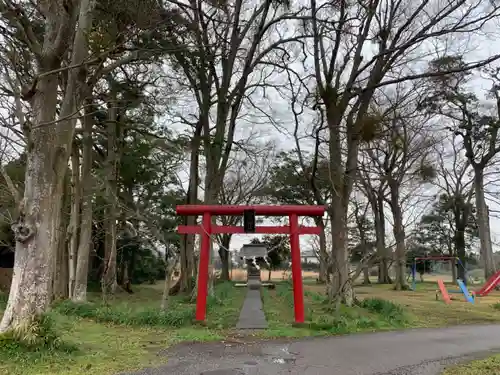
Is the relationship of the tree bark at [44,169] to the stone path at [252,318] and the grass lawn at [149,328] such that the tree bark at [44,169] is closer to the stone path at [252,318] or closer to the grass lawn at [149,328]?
the grass lawn at [149,328]

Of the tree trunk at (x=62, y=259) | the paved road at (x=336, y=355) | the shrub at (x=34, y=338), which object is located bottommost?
the paved road at (x=336, y=355)

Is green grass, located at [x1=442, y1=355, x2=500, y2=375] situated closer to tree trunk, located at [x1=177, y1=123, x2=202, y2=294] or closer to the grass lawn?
the grass lawn

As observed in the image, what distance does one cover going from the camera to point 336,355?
6.08m

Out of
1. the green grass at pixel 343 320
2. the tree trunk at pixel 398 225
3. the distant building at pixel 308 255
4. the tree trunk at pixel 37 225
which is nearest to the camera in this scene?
the tree trunk at pixel 37 225

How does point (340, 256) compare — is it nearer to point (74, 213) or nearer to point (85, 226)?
point (85, 226)

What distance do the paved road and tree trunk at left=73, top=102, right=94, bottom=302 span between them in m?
6.78

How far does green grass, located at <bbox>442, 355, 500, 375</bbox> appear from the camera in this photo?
198 inches

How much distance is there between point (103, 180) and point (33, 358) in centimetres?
883

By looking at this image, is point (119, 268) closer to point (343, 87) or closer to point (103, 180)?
point (103, 180)

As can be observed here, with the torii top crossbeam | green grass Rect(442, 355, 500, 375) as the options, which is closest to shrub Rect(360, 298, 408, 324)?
the torii top crossbeam

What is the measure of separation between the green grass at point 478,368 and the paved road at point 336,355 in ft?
0.65

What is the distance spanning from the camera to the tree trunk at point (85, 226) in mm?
12195

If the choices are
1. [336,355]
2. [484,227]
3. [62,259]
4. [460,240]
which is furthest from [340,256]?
[460,240]

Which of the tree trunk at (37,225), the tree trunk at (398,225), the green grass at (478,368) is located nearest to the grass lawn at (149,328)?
the green grass at (478,368)
